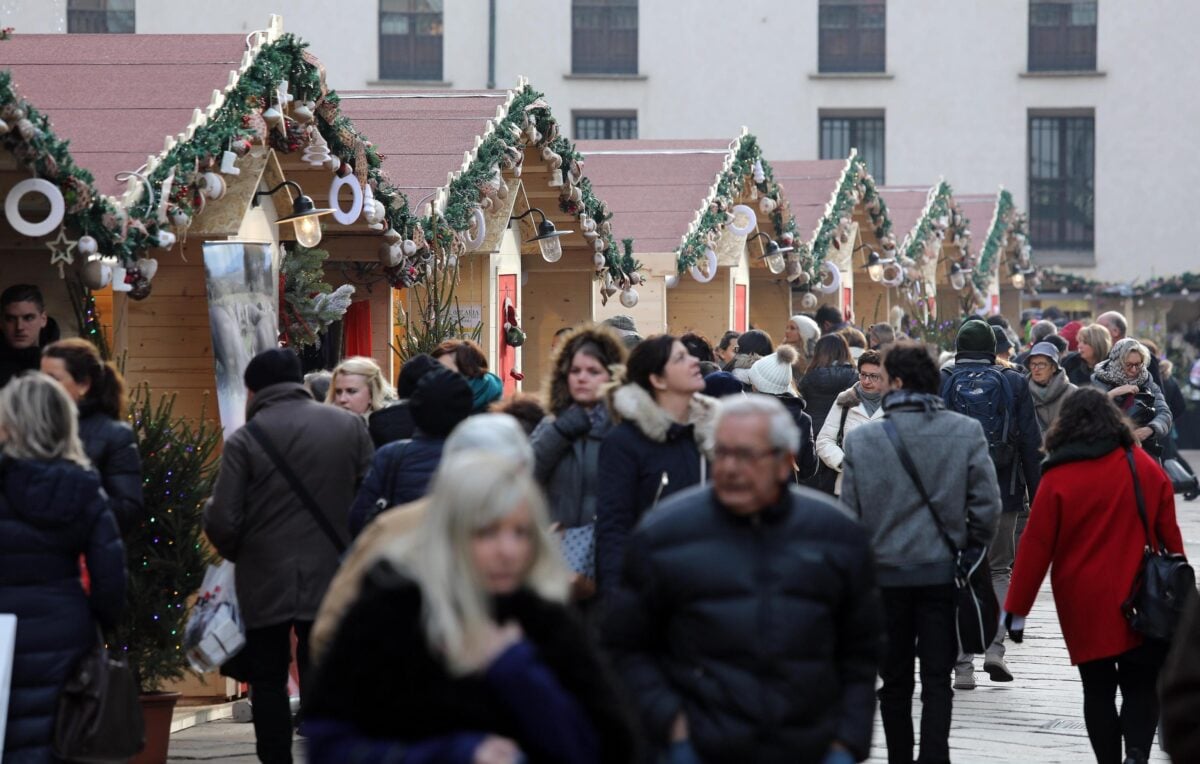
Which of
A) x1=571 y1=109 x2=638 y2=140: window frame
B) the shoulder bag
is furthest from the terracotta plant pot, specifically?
x1=571 y1=109 x2=638 y2=140: window frame

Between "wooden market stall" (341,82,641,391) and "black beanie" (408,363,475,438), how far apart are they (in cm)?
509

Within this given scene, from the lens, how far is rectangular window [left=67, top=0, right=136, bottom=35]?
35656 millimetres

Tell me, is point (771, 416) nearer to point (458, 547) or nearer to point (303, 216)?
point (458, 547)

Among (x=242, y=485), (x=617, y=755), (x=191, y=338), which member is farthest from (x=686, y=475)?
(x=191, y=338)

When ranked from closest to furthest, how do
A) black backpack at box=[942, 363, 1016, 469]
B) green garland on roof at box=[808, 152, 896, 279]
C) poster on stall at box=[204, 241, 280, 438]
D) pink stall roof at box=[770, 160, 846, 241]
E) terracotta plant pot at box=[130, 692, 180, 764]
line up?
terracotta plant pot at box=[130, 692, 180, 764] < poster on stall at box=[204, 241, 280, 438] < black backpack at box=[942, 363, 1016, 469] < green garland on roof at box=[808, 152, 896, 279] < pink stall roof at box=[770, 160, 846, 241]

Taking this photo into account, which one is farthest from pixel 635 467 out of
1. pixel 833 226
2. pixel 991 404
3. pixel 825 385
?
pixel 833 226

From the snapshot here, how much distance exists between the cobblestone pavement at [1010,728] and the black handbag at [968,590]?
105 centimetres

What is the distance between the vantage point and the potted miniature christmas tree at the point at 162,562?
8375 millimetres

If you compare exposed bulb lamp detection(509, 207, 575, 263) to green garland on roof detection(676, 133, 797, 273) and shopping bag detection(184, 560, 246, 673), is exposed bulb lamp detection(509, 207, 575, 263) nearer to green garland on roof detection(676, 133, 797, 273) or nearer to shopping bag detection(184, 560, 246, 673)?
green garland on roof detection(676, 133, 797, 273)

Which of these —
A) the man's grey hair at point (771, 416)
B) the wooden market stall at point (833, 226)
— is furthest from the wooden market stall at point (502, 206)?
the man's grey hair at point (771, 416)

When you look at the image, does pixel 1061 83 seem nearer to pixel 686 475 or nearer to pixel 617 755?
pixel 686 475

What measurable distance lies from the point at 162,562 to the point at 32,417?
2.17 metres

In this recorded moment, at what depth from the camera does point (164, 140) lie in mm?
9562

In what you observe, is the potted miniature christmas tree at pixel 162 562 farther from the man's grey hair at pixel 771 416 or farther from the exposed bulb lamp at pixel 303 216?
the man's grey hair at pixel 771 416
